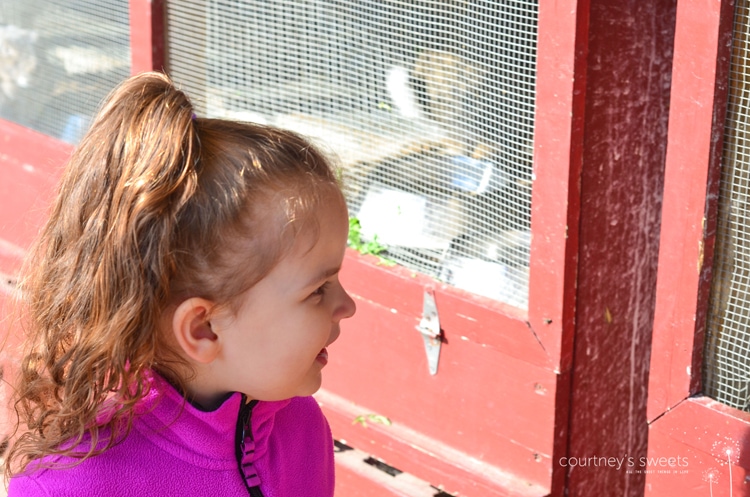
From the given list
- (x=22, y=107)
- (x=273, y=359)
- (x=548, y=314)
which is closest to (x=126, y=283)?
(x=273, y=359)

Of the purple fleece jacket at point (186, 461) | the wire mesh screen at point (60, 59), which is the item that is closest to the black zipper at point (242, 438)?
the purple fleece jacket at point (186, 461)

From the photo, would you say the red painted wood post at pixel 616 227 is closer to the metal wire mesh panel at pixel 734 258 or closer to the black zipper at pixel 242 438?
the metal wire mesh panel at pixel 734 258

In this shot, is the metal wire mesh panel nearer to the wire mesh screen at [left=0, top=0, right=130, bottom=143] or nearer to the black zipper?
the black zipper

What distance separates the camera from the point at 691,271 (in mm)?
1625

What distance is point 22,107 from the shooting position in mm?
3033

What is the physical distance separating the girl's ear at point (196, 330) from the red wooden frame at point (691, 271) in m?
0.82

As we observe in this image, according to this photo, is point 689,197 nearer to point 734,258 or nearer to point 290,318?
point 734,258

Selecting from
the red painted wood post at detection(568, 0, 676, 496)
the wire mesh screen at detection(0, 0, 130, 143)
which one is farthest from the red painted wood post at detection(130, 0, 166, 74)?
the red painted wood post at detection(568, 0, 676, 496)

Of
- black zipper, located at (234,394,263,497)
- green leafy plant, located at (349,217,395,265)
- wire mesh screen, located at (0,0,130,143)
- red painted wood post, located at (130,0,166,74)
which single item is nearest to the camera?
black zipper, located at (234,394,263,497)

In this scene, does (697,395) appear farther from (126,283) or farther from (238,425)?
(126,283)

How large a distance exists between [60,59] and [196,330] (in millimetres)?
1921

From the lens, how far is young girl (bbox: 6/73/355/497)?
1126 mm

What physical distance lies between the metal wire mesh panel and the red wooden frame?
0.06 feet

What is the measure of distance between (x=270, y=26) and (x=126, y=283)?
1.17 m
